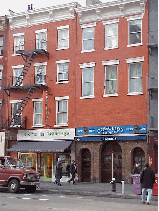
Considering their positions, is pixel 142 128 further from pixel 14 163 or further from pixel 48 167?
pixel 14 163

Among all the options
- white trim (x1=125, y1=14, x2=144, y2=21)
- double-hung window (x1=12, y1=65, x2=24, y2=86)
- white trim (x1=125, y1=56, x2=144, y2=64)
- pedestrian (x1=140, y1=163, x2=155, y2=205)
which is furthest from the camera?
double-hung window (x1=12, y1=65, x2=24, y2=86)

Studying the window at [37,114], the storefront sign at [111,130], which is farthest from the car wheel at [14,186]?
the window at [37,114]

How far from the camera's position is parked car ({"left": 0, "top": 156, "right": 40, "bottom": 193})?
2295 cm

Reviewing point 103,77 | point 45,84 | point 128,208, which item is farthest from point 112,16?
point 128,208

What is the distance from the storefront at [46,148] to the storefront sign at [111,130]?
5.59 feet

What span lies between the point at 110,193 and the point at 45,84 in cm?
1387

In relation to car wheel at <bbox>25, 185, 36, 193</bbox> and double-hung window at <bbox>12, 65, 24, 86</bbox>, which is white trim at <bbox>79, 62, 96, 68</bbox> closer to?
double-hung window at <bbox>12, 65, 24, 86</bbox>

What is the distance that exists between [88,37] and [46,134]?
27.3ft

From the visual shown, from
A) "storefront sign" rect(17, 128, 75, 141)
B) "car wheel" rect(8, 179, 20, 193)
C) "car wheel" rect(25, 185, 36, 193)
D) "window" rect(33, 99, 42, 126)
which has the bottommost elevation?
"car wheel" rect(25, 185, 36, 193)

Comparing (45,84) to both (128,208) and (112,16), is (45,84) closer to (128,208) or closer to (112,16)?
(112,16)

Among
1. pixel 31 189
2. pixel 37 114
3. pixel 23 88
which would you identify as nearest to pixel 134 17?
Result: pixel 23 88

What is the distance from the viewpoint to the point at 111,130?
3056 centimetres

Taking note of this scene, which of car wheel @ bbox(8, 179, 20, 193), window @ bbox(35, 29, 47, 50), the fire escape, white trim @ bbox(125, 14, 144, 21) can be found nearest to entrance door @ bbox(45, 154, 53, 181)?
the fire escape

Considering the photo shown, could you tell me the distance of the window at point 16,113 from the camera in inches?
1327
